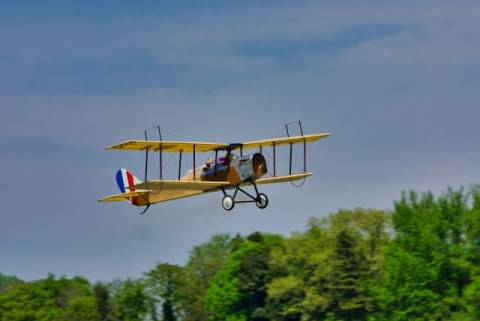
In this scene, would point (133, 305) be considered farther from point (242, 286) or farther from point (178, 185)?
point (178, 185)

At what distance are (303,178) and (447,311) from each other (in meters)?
40.1

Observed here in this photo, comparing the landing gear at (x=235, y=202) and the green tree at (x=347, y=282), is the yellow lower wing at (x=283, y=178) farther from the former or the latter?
the green tree at (x=347, y=282)

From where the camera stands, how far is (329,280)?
315 ft

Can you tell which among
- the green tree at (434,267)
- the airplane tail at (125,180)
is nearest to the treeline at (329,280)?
the green tree at (434,267)

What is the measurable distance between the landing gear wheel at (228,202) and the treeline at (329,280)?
3965 cm

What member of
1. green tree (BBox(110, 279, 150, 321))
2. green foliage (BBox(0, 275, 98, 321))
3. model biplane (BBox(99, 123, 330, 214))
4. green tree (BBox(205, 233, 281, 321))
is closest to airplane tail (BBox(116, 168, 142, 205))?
model biplane (BBox(99, 123, 330, 214))

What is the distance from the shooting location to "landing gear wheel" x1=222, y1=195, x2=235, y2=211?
4851 centimetres

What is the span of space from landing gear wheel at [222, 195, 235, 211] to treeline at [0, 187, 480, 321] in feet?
130

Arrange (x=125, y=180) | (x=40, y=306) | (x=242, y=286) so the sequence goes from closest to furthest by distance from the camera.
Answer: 1. (x=125, y=180)
2. (x=242, y=286)
3. (x=40, y=306)

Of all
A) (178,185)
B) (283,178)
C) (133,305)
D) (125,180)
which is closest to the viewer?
(178,185)

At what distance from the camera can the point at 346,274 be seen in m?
94.6

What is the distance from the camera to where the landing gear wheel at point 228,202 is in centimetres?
4851

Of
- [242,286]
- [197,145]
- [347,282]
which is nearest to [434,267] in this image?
[347,282]

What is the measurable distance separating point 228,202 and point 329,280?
48690 mm
